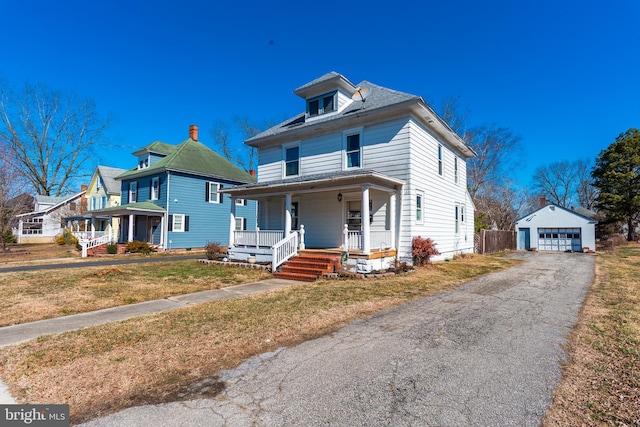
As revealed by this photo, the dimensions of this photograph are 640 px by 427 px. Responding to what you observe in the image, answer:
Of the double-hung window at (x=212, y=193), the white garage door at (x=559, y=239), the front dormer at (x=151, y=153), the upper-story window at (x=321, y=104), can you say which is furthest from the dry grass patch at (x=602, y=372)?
the front dormer at (x=151, y=153)

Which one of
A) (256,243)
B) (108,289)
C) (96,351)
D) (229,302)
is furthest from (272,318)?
(256,243)

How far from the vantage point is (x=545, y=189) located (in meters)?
51.1

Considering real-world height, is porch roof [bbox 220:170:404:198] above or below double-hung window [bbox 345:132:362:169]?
below

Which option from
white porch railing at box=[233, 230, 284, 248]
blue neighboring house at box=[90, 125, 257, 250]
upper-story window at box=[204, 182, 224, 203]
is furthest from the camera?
upper-story window at box=[204, 182, 224, 203]

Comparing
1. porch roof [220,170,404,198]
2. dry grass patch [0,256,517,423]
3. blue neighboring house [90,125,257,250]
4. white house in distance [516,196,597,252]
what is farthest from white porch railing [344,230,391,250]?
white house in distance [516,196,597,252]

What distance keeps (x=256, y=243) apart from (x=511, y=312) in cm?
975

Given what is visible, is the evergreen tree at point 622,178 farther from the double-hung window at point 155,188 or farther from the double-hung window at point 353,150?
the double-hung window at point 155,188

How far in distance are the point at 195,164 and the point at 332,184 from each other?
16049 millimetres

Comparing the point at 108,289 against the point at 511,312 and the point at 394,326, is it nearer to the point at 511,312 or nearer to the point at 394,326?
the point at 394,326

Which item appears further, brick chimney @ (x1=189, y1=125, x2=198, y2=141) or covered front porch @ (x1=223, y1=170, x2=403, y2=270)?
brick chimney @ (x1=189, y1=125, x2=198, y2=141)

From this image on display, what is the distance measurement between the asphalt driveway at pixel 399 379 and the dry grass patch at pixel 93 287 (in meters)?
5.00

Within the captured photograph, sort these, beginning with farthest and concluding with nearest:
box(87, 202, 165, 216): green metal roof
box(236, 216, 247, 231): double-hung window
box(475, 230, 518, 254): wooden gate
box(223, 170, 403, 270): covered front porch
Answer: box(236, 216, 247, 231): double-hung window, box(475, 230, 518, 254): wooden gate, box(87, 202, 165, 216): green metal roof, box(223, 170, 403, 270): covered front porch

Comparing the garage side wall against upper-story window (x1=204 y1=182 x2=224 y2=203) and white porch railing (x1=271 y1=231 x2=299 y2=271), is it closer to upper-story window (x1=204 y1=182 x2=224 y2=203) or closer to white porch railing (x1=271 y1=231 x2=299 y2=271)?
white porch railing (x1=271 y1=231 x2=299 y2=271)

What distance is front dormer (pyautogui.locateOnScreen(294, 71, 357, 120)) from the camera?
1484 cm
